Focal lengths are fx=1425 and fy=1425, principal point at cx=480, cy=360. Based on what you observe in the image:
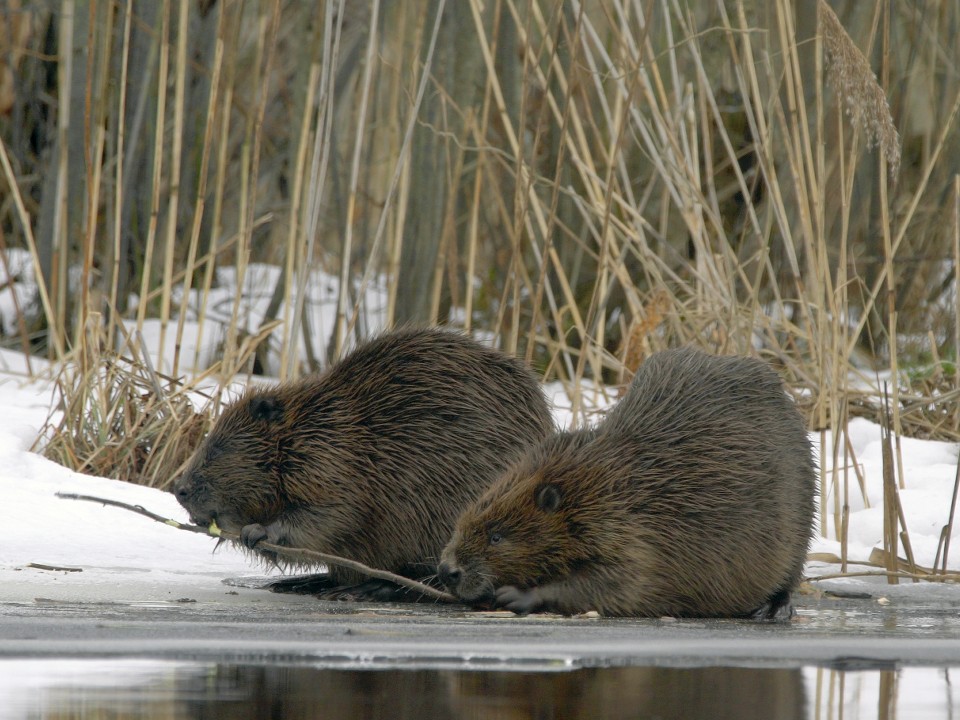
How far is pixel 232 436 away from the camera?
376cm

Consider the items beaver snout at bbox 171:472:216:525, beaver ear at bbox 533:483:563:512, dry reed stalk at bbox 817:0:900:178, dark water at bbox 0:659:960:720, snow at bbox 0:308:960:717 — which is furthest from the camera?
dry reed stalk at bbox 817:0:900:178

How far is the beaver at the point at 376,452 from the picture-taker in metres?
3.61

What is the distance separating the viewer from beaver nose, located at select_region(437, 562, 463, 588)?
3.31 m

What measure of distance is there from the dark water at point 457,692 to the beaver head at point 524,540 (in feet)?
3.38

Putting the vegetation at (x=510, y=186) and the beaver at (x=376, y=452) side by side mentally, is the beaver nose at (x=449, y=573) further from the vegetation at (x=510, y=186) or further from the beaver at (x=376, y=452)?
the vegetation at (x=510, y=186)

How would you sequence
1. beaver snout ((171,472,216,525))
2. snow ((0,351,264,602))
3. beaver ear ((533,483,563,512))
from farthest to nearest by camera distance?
beaver snout ((171,472,216,525)) → beaver ear ((533,483,563,512)) → snow ((0,351,264,602))

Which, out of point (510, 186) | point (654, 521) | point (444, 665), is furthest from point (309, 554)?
point (510, 186)

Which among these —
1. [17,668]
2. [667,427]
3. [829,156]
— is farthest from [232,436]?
[829,156]

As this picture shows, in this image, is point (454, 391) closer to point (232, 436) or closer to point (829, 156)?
point (232, 436)

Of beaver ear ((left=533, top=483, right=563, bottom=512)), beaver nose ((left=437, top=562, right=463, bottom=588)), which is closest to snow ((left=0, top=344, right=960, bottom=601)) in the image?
beaver nose ((left=437, top=562, right=463, bottom=588))

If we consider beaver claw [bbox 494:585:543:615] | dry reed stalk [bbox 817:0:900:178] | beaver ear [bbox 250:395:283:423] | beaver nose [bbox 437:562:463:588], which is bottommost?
beaver claw [bbox 494:585:543:615]

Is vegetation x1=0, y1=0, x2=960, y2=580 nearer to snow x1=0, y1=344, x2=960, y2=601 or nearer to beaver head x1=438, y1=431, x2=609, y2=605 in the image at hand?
snow x1=0, y1=344, x2=960, y2=601

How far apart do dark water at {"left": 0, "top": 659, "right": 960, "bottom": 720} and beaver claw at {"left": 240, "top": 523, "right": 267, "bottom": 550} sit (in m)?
1.28

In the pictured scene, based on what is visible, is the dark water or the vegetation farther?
the vegetation
